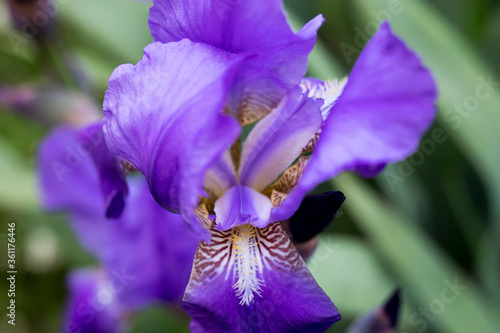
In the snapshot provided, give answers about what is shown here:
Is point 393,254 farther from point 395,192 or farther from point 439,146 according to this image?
point 439,146

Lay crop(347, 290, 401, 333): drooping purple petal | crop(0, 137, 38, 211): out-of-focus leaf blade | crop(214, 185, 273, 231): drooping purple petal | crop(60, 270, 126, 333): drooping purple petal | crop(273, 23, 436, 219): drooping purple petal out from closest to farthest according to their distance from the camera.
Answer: crop(273, 23, 436, 219): drooping purple petal, crop(214, 185, 273, 231): drooping purple petal, crop(347, 290, 401, 333): drooping purple petal, crop(60, 270, 126, 333): drooping purple petal, crop(0, 137, 38, 211): out-of-focus leaf blade

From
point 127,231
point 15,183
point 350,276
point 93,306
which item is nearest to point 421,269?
point 350,276

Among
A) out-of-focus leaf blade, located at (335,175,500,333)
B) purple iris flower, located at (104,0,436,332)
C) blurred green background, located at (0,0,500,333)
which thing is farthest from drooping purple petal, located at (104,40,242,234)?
out-of-focus leaf blade, located at (335,175,500,333)

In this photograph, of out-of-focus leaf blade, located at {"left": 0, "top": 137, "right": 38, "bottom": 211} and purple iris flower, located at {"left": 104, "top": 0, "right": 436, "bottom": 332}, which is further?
out-of-focus leaf blade, located at {"left": 0, "top": 137, "right": 38, "bottom": 211}

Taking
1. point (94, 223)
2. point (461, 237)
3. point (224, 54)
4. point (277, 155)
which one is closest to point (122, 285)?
point (94, 223)

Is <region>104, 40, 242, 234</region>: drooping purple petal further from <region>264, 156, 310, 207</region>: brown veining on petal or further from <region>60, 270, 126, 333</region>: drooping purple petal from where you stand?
<region>60, 270, 126, 333</region>: drooping purple petal

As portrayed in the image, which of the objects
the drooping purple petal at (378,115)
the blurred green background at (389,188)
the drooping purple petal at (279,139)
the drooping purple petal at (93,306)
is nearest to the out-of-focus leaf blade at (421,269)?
the blurred green background at (389,188)
